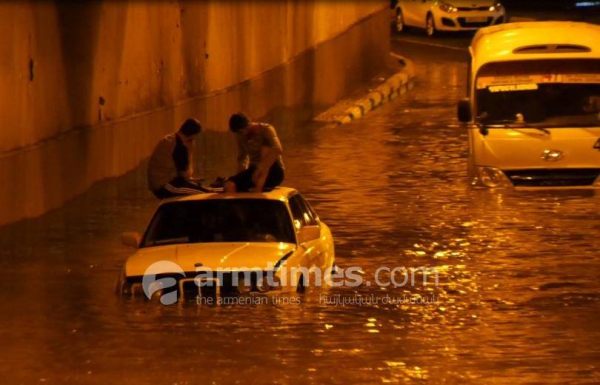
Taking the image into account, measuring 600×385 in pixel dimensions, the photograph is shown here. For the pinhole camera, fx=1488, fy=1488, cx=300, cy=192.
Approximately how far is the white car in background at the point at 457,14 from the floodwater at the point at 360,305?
62.9 ft

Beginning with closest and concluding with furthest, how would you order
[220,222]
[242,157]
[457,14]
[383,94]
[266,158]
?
[220,222] < [266,158] < [242,157] < [383,94] < [457,14]

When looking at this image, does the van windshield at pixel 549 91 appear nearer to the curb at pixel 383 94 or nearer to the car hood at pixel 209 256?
the car hood at pixel 209 256

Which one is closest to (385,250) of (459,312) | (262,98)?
(459,312)

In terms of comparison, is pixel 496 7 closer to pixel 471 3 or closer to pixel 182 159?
pixel 471 3

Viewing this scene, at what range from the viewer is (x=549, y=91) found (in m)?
18.6

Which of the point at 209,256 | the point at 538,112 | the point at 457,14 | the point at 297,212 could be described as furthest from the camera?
the point at 457,14

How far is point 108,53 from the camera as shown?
20.1m

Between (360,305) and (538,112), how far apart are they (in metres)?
6.82

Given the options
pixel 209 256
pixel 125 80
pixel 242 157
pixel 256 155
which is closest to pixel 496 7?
pixel 125 80

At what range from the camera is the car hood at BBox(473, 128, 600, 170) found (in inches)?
721

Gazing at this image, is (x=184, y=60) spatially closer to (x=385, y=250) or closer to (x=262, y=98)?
(x=262, y=98)

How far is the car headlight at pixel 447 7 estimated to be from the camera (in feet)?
131

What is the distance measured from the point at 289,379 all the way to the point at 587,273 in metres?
5.17

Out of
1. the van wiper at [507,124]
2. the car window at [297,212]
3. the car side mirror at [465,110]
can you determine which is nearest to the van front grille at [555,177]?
the van wiper at [507,124]
